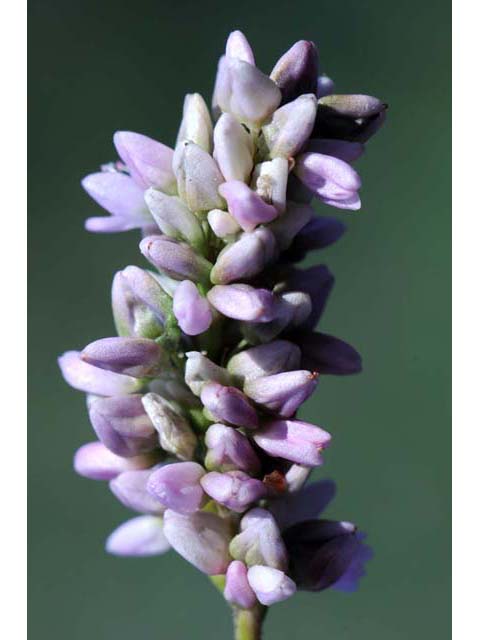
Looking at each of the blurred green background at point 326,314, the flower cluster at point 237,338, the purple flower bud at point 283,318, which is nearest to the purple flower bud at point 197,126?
the flower cluster at point 237,338

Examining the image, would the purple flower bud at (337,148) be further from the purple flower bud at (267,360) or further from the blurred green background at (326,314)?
the blurred green background at (326,314)

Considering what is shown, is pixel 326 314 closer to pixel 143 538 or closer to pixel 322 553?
pixel 143 538

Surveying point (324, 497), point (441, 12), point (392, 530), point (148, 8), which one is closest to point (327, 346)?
point (324, 497)

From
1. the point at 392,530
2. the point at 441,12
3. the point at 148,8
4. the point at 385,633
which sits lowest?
the point at 385,633

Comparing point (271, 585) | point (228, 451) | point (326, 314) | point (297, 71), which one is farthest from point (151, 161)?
point (326, 314)
